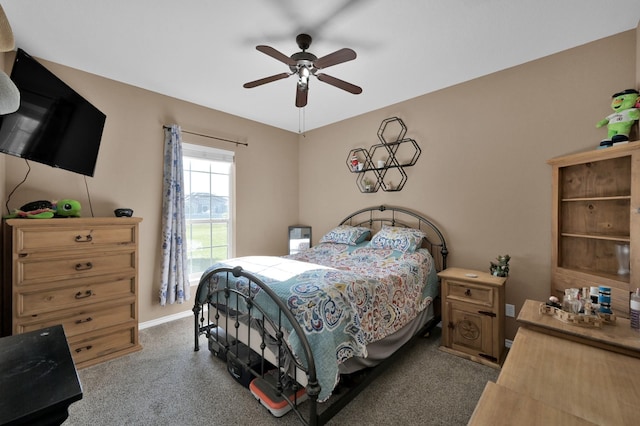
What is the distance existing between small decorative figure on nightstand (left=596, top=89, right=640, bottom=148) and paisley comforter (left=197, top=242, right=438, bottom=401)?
168cm

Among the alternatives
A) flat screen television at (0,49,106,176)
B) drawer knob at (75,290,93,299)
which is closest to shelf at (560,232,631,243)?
drawer knob at (75,290,93,299)

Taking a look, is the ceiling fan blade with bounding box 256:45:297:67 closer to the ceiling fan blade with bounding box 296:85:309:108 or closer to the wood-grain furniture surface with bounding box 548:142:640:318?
the ceiling fan blade with bounding box 296:85:309:108

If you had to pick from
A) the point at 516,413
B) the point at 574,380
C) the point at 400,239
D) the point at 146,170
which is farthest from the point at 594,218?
the point at 146,170

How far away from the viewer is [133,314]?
8.54 ft

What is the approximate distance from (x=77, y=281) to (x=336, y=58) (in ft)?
8.99

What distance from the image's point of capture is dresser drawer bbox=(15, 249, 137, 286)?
2094mm

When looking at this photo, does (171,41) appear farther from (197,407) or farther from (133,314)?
(197,407)

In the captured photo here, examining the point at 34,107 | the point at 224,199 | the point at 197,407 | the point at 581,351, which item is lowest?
the point at 197,407

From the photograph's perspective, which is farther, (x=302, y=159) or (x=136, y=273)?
(x=302, y=159)

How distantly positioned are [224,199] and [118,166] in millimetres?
1288

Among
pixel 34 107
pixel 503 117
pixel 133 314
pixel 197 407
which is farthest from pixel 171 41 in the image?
pixel 503 117

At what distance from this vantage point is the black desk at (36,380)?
24.9 inches

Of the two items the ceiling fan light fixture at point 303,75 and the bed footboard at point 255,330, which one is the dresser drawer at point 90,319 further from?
the ceiling fan light fixture at point 303,75

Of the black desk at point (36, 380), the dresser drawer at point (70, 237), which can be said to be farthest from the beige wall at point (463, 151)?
the black desk at point (36, 380)
